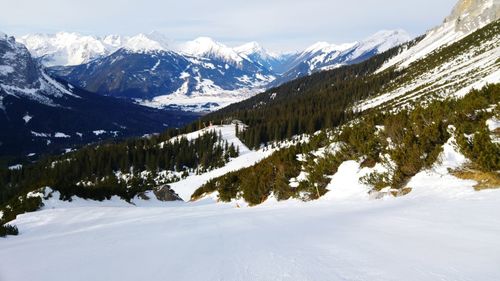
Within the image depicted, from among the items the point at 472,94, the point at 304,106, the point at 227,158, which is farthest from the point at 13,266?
the point at 304,106

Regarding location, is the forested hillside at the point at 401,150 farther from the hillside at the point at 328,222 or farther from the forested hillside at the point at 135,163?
the forested hillside at the point at 135,163

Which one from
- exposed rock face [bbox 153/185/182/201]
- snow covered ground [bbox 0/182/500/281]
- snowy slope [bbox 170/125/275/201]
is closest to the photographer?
snow covered ground [bbox 0/182/500/281]

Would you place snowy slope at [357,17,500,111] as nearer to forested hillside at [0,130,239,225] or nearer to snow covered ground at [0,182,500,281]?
forested hillside at [0,130,239,225]

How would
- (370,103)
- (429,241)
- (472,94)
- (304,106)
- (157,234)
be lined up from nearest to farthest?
(429,241)
(157,234)
(472,94)
(370,103)
(304,106)

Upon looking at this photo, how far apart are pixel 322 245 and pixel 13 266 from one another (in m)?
6.96

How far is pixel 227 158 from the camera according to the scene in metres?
104

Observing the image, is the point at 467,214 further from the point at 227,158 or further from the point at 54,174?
the point at 54,174

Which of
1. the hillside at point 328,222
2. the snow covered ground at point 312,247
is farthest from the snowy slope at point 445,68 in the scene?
the snow covered ground at point 312,247

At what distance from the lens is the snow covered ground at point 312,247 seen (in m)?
6.89

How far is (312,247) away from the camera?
8.55 metres

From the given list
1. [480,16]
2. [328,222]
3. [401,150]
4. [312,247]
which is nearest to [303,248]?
[312,247]

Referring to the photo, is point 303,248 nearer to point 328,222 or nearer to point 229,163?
point 328,222

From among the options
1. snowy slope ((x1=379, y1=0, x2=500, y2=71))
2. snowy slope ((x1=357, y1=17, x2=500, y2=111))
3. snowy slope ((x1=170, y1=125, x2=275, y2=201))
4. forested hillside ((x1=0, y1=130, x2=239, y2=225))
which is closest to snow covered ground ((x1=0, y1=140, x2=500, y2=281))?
snowy slope ((x1=170, y1=125, x2=275, y2=201))

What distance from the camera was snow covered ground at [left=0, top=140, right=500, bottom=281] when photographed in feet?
22.6
